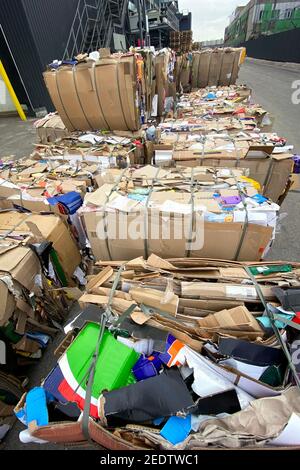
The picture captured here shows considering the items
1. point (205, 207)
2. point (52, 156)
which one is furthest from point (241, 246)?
point (52, 156)

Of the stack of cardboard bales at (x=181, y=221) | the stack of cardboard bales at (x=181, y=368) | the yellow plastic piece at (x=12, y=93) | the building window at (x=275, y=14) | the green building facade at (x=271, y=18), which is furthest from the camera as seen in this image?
the building window at (x=275, y=14)

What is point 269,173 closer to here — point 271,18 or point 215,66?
point 215,66

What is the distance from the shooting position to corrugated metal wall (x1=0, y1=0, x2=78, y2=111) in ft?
21.9

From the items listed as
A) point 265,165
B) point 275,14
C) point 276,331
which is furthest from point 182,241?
point 275,14

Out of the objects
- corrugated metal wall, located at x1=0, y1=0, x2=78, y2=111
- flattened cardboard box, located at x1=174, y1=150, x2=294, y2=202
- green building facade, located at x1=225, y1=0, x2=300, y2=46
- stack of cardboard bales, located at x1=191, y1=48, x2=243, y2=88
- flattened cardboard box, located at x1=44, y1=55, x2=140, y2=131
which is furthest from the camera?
green building facade, located at x1=225, y1=0, x2=300, y2=46

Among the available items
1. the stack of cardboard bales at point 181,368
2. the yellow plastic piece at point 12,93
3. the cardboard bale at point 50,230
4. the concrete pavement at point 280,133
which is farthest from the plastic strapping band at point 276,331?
the yellow plastic piece at point 12,93

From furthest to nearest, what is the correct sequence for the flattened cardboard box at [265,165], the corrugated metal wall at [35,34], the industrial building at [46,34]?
the industrial building at [46,34]
the corrugated metal wall at [35,34]
the flattened cardboard box at [265,165]

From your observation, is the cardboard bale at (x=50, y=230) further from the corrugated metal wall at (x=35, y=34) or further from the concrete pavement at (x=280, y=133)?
the corrugated metal wall at (x=35, y=34)

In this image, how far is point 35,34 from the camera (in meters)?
7.02

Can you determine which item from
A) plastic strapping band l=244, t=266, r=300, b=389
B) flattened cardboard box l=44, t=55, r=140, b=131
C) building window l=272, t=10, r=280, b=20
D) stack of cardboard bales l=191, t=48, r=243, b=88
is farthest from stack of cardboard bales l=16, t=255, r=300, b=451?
building window l=272, t=10, r=280, b=20

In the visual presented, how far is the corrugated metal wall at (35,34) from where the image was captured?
6690mm

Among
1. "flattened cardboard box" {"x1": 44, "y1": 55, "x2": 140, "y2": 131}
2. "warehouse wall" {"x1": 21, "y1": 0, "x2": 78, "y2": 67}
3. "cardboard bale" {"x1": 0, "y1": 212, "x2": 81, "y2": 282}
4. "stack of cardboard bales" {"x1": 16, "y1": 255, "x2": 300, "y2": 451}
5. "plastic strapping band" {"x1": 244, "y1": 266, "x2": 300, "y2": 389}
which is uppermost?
"warehouse wall" {"x1": 21, "y1": 0, "x2": 78, "y2": 67}

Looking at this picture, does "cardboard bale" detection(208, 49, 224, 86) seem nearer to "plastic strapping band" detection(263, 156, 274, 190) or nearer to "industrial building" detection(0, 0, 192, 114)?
"industrial building" detection(0, 0, 192, 114)

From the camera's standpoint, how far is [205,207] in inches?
64.1
